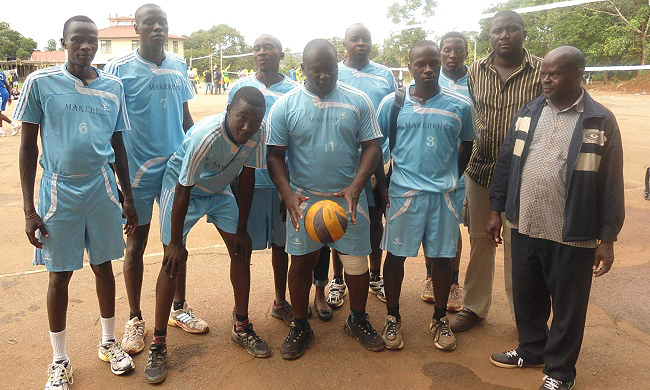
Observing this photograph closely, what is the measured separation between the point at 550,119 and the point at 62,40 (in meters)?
3.09

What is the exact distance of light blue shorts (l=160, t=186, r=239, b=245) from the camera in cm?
360

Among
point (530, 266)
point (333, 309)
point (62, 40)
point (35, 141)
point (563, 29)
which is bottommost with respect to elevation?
point (333, 309)

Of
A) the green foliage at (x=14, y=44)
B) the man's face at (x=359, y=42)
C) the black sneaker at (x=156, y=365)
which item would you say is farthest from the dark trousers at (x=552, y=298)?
the green foliage at (x=14, y=44)

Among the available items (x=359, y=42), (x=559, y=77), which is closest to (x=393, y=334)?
(x=559, y=77)

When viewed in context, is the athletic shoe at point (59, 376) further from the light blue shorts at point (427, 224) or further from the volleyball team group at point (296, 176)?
the light blue shorts at point (427, 224)

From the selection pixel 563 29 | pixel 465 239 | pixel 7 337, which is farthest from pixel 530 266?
pixel 563 29

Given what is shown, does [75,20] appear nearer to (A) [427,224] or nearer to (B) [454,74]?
(A) [427,224]

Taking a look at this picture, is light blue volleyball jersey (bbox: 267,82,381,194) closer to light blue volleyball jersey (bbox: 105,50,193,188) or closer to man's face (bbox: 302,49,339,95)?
man's face (bbox: 302,49,339,95)

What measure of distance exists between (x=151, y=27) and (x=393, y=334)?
2.86 meters

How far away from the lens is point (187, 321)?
4.08 metres

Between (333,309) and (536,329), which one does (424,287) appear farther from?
(536,329)

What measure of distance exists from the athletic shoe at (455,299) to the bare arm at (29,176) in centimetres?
317

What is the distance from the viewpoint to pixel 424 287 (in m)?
4.85

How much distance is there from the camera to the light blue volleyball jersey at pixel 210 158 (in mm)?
3289
